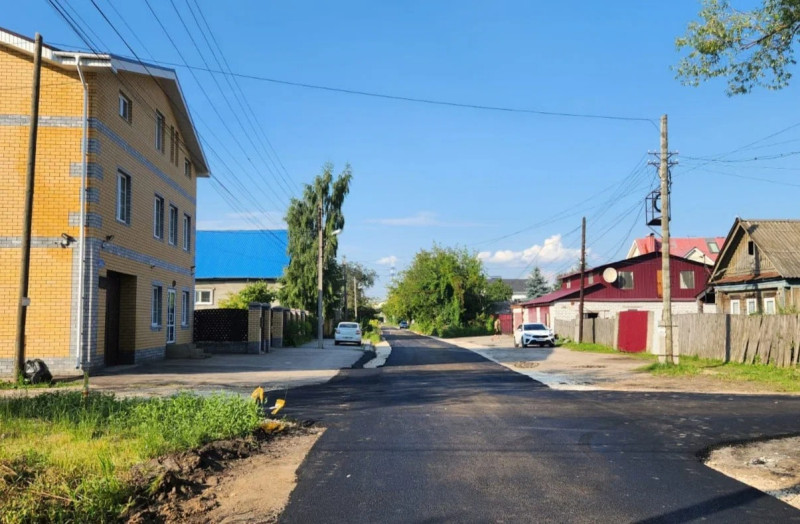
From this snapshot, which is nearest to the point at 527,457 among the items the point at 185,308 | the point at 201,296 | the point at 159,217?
the point at 159,217

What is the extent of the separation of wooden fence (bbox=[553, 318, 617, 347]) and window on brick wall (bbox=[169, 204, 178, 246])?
72.3ft

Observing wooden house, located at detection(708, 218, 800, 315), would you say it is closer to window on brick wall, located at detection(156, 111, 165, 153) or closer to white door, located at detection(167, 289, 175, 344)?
white door, located at detection(167, 289, 175, 344)

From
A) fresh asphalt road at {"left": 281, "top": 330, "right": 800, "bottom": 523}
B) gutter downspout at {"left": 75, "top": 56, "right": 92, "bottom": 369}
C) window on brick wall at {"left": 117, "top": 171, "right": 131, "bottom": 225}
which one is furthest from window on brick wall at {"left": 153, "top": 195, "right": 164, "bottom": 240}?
fresh asphalt road at {"left": 281, "top": 330, "right": 800, "bottom": 523}

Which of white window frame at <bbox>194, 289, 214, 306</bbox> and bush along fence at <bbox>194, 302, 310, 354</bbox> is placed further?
white window frame at <bbox>194, 289, 214, 306</bbox>

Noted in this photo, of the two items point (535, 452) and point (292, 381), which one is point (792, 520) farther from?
point (292, 381)

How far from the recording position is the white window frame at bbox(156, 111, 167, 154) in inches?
964

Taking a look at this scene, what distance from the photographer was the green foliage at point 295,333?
134 feet

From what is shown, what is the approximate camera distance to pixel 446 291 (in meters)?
73.2

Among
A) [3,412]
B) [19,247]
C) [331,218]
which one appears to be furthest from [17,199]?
[331,218]

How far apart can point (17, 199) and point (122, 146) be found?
344 centimetres

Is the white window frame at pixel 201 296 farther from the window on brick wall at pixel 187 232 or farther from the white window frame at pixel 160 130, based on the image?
the white window frame at pixel 160 130

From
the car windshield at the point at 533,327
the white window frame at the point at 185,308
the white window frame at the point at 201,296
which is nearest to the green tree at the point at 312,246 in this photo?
the white window frame at the point at 201,296

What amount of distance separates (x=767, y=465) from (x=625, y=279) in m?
45.3

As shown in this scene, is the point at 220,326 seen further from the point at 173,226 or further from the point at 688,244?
the point at 688,244
